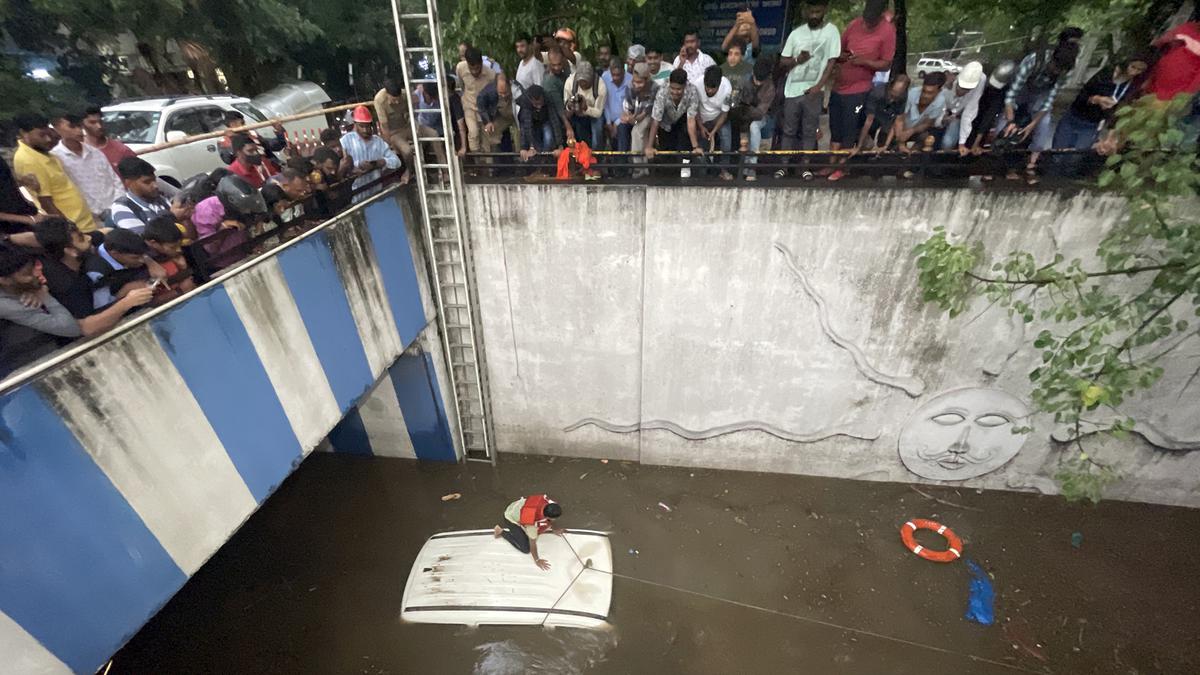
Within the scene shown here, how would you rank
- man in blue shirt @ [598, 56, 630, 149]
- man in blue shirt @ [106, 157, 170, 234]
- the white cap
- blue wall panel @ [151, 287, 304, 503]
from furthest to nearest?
man in blue shirt @ [598, 56, 630, 149] < the white cap < man in blue shirt @ [106, 157, 170, 234] < blue wall panel @ [151, 287, 304, 503]

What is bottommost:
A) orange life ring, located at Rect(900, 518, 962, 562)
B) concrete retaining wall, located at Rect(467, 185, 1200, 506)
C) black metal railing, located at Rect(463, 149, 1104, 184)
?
orange life ring, located at Rect(900, 518, 962, 562)

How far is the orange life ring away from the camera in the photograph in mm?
5945

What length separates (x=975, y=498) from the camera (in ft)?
21.9

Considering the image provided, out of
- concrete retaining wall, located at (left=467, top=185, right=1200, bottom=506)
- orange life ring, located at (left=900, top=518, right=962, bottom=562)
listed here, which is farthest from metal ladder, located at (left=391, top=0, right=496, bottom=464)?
orange life ring, located at (left=900, top=518, right=962, bottom=562)

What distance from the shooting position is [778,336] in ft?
19.9

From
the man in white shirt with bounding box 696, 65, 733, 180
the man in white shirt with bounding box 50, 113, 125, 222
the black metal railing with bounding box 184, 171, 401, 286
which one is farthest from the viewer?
the man in white shirt with bounding box 696, 65, 733, 180

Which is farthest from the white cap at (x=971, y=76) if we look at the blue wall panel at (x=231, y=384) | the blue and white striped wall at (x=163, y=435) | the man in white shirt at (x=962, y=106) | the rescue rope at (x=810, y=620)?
the blue wall panel at (x=231, y=384)

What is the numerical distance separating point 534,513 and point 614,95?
4.80 m

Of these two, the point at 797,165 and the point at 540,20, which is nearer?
the point at 797,165

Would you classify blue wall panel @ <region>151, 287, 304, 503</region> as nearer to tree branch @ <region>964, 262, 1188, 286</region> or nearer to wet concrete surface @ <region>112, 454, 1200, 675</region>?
wet concrete surface @ <region>112, 454, 1200, 675</region>

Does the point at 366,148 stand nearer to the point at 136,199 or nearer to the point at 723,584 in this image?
the point at 136,199

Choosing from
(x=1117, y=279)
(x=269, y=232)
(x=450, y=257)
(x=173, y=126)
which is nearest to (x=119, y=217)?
(x=269, y=232)

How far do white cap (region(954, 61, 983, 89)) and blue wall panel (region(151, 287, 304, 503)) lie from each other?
6897 mm

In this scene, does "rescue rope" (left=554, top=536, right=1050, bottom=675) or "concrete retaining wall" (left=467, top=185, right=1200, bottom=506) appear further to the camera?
"concrete retaining wall" (left=467, top=185, right=1200, bottom=506)
